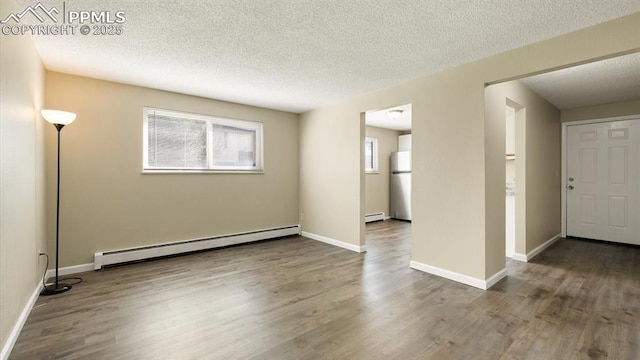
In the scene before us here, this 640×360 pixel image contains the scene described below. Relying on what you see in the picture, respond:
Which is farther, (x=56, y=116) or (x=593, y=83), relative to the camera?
(x=593, y=83)

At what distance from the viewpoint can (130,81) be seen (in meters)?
3.59

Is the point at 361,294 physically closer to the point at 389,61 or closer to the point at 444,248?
the point at 444,248

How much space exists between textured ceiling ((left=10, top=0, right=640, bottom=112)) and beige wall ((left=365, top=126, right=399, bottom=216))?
357 centimetres

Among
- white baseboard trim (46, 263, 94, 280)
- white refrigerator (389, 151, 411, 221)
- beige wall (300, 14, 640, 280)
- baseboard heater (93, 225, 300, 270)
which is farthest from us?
white refrigerator (389, 151, 411, 221)

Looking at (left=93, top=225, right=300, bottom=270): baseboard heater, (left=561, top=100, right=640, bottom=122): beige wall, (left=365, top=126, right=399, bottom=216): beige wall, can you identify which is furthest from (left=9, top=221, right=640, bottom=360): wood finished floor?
(left=365, top=126, right=399, bottom=216): beige wall

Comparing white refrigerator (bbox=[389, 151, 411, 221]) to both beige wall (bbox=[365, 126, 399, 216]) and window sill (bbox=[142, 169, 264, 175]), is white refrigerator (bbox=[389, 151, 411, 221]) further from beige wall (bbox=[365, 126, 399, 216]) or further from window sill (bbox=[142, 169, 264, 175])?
window sill (bbox=[142, 169, 264, 175])

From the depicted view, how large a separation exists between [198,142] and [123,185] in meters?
1.16

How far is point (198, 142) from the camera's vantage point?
14.4ft

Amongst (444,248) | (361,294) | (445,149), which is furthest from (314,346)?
(445,149)

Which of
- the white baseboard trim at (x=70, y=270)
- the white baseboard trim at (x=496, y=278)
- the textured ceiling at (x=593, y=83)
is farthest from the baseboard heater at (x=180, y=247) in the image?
the textured ceiling at (x=593, y=83)

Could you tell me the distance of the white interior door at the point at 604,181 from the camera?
457cm

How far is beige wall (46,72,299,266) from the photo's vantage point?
3348 mm

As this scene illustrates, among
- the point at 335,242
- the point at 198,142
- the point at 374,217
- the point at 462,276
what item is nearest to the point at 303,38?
the point at 198,142

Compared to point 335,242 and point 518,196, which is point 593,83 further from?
point 335,242
